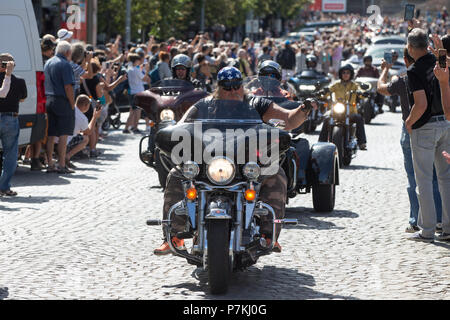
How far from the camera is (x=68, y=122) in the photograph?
15539 mm

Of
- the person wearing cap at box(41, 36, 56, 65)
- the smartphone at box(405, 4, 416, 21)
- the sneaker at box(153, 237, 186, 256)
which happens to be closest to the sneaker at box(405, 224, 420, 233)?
the smartphone at box(405, 4, 416, 21)

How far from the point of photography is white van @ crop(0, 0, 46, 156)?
47.4 ft

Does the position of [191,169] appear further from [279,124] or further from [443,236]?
[443,236]

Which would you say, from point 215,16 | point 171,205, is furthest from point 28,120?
point 215,16

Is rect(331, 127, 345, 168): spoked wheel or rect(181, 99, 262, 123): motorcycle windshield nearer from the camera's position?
rect(181, 99, 262, 123): motorcycle windshield

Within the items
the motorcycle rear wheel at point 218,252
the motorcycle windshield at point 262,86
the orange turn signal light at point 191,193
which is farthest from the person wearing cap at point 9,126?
the motorcycle rear wheel at point 218,252

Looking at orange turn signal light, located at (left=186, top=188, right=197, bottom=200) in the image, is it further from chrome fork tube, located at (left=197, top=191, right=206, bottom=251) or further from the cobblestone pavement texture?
the cobblestone pavement texture

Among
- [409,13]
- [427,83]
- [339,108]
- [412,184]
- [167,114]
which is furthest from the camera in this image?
[339,108]

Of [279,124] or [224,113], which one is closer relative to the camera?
[224,113]

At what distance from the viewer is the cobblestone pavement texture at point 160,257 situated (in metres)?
7.62

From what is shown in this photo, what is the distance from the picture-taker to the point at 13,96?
1291 cm

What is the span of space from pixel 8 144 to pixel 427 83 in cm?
540

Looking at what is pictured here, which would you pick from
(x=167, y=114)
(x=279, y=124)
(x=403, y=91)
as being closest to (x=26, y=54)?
(x=167, y=114)

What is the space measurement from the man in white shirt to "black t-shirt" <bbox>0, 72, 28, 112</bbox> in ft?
10.5
